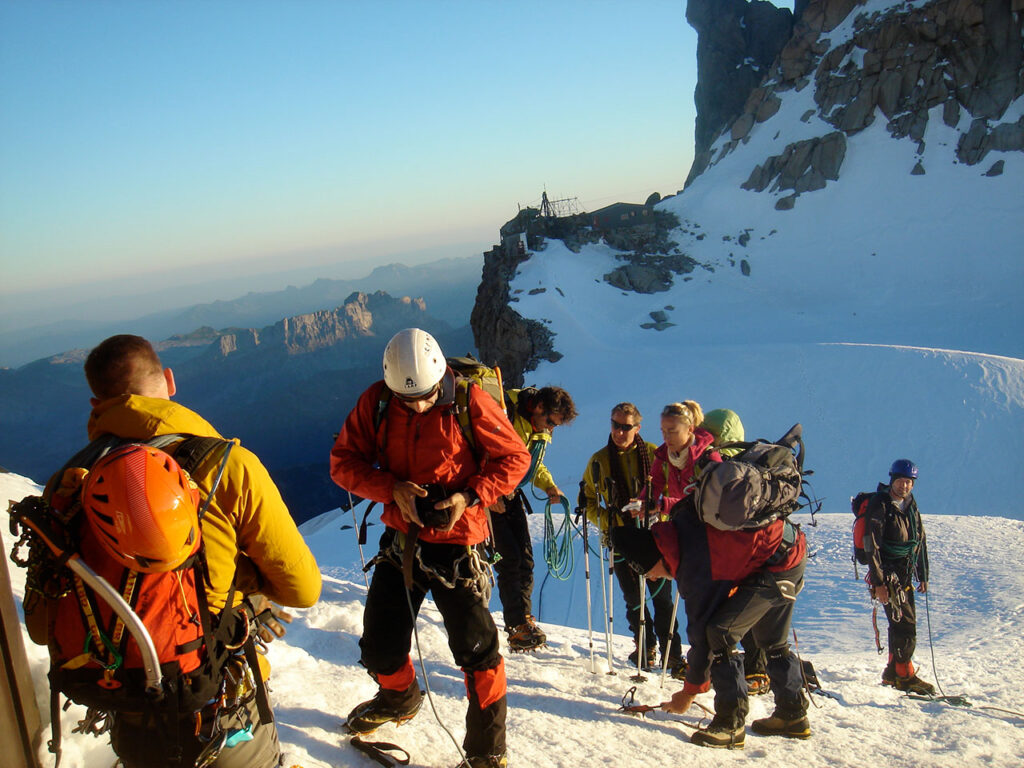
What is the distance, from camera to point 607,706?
172 inches

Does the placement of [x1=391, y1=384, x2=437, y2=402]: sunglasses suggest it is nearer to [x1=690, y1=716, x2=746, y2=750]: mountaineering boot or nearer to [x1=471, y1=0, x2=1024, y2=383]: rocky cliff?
[x1=690, y1=716, x2=746, y2=750]: mountaineering boot

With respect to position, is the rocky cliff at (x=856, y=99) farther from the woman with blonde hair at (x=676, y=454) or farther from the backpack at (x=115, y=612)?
the backpack at (x=115, y=612)

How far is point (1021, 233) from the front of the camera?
3912 centimetres

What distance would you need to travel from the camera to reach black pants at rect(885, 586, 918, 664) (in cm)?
614

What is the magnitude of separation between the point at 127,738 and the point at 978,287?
45.7 m

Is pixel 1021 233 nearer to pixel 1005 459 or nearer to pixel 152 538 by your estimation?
pixel 1005 459

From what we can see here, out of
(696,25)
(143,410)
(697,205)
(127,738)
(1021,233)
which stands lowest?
(127,738)

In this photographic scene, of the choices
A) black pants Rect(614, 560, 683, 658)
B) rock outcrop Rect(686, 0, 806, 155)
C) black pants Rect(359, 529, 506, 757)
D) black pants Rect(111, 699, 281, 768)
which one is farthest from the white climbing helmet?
rock outcrop Rect(686, 0, 806, 155)

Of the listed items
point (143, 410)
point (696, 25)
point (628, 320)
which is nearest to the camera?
point (143, 410)

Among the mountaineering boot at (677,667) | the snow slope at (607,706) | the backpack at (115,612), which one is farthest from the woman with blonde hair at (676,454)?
the backpack at (115,612)

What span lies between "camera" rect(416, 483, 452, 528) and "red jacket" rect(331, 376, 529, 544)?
0.06m

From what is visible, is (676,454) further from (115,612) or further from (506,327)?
(506,327)

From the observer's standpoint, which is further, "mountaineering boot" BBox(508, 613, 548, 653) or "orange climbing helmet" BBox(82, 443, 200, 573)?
"mountaineering boot" BBox(508, 613, 548, 653)

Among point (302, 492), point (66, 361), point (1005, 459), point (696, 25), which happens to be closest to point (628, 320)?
point (1005, 459)
